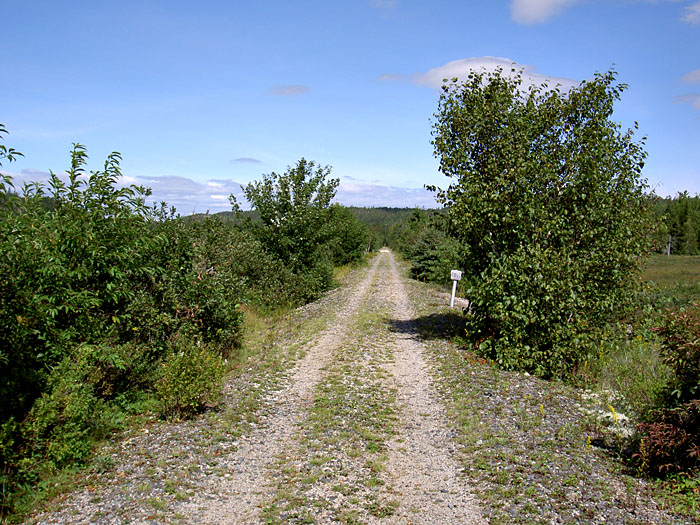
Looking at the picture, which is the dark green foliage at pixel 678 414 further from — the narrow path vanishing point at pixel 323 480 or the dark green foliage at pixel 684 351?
the narrow path vanishing point at pixel 323 480

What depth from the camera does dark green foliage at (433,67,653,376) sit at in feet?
36.4

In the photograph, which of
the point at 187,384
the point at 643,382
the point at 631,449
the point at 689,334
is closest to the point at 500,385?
the point at 643,382

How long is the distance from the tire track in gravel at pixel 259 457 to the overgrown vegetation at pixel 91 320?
136 centimetres

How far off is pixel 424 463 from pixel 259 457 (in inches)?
92.3

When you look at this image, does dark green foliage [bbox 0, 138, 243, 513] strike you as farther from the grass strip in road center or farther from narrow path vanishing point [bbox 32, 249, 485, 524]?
the grass strip in road center

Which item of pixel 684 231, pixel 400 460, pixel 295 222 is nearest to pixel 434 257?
pixel 295 222

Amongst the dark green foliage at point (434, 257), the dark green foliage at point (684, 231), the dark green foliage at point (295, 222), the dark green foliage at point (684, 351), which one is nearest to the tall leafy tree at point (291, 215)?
the dark green foliage at point (295, 222)

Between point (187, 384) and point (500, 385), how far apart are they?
6.29 metres

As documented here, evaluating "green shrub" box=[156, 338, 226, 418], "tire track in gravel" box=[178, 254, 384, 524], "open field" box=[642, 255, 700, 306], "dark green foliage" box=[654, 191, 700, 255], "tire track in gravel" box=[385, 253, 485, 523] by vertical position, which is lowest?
"tire track in gravel" box=[178, 254, 384, 524]

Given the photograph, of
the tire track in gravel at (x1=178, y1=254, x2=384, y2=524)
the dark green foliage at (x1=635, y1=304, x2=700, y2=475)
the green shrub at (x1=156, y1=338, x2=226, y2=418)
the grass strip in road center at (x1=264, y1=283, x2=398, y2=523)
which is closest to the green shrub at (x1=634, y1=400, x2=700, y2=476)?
the dark green foliage at (x1=635, y1=304, x2=700, y2=475)

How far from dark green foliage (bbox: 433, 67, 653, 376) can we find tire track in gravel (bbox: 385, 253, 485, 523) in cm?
271

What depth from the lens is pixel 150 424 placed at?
7922mm

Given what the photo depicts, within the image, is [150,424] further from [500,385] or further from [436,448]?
[500,385]

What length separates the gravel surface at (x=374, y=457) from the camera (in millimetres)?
5453
